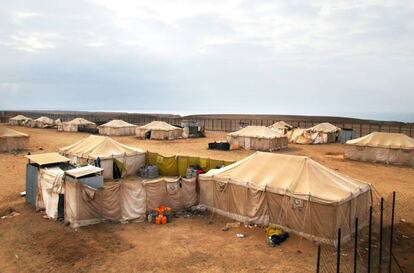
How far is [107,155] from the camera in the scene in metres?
25.5

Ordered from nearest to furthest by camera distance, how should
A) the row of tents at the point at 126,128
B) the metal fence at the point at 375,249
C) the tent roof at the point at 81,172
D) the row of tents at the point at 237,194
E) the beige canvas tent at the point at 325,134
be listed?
1. the metal fence at the point at 375,249
2. the row of tents at the point at 237,194
3. the tent roof at the point at 81,172
4. the beige canvas tent at the point at 325,134
5. the row of tents at the point at 126,128

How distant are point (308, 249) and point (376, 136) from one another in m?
25.1

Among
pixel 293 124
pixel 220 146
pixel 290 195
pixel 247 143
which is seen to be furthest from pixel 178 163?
pixel 293 124

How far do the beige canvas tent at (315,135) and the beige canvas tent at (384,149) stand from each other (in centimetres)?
1336

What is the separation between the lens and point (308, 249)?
13547 mm

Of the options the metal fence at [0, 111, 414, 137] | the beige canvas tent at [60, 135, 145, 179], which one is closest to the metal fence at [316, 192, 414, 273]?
the beige canvas tent at [60, 135, 145, 179]

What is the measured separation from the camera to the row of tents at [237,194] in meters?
14.5

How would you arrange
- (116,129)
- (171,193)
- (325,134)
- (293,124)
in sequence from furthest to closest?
1. (293,124)
2. (116,129)
3. (325,134)
4. (171,193)

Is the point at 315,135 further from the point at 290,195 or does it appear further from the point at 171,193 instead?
the point at 290,195

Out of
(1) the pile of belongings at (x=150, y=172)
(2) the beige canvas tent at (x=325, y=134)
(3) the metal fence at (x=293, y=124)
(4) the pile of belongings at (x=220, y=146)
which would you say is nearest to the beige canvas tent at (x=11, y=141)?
(1) the pile of belongings at (x=150, y=172)

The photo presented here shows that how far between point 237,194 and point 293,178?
2.80 metres

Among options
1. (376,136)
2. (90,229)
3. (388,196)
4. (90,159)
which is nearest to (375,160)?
(376,136)

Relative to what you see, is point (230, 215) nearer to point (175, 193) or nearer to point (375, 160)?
point (175, 193)

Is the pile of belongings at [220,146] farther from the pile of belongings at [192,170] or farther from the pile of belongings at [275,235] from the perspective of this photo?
the pile of belongings at [275,235]
